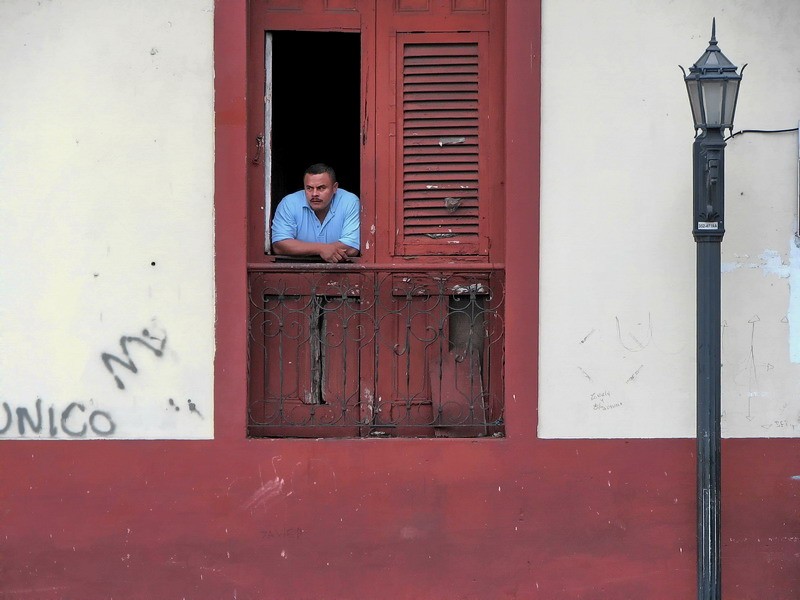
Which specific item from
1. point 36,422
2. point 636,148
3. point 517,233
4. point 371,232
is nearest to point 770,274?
point 636,148

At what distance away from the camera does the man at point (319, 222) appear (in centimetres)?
601

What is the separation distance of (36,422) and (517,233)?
285 centimetres

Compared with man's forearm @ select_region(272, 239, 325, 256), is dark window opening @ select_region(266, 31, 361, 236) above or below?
above

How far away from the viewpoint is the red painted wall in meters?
5.76

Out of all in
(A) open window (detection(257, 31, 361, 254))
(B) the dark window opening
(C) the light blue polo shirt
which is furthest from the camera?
(B) the dark window opening

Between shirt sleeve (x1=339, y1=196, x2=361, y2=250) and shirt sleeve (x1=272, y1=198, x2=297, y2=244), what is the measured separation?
0.98 feet

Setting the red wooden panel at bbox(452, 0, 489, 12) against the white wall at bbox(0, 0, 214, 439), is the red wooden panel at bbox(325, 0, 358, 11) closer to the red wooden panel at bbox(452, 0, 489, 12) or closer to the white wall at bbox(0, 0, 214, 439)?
the red wooden panel at bbox(452, 0, 489, 12)

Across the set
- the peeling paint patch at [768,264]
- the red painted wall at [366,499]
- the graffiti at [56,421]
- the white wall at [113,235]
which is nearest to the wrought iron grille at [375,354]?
the red painted wall at [366,499]

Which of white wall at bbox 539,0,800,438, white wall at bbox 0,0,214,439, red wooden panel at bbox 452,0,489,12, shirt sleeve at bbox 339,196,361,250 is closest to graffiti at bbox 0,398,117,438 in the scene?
white wall at bbox 0,0,214,439

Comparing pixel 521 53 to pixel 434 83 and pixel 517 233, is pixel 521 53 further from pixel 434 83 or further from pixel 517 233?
pixel 517 233

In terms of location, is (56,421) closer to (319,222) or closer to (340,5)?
(319,222)

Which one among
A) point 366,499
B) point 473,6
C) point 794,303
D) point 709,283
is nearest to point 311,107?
point 473,6

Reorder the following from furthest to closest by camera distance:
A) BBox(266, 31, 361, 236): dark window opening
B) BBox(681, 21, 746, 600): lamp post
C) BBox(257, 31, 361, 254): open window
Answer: BBox(266, 31, 361, 236): dark window opening → BBox(257, 31, 361, 254): open window → BBox(681, 21, 746, 600): lamp post

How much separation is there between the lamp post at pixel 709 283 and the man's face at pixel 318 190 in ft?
7.07
